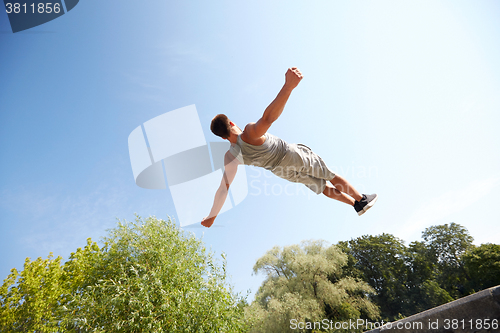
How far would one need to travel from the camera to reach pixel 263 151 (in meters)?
3.49

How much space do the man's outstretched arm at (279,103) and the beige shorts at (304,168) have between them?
73 cm

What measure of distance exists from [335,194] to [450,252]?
37.2 m

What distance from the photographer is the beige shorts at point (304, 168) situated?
370 centimetres

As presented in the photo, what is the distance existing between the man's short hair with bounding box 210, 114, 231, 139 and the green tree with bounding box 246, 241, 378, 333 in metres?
21.1

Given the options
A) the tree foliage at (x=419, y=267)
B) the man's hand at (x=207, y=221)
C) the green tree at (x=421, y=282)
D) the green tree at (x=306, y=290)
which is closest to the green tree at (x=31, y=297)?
the green tree at (x=306, y=290)

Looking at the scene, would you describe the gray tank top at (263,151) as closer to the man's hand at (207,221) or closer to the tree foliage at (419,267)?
the man's hand at (207,221)

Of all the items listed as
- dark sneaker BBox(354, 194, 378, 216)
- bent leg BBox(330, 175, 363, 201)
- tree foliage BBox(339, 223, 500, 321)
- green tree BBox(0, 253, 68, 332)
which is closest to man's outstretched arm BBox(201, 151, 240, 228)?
bent leg BBox(330, 175, 363, 201)

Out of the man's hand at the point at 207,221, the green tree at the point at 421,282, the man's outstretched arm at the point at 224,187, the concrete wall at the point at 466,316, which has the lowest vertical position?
the green tree at the point at 421,282

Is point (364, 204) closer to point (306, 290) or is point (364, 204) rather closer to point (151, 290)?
point (151, 290)

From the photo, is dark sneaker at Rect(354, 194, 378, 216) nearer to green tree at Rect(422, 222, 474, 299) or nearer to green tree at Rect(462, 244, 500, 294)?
green tree at Rect(462, 244, 500, 294)

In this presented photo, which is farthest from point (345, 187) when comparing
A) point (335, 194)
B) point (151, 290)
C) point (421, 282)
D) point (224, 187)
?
point (421, 282)

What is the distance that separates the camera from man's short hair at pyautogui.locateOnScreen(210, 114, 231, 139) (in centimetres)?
347

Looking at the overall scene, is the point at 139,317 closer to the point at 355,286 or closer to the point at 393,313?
the point at 355,286

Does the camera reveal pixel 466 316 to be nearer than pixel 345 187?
Yes
